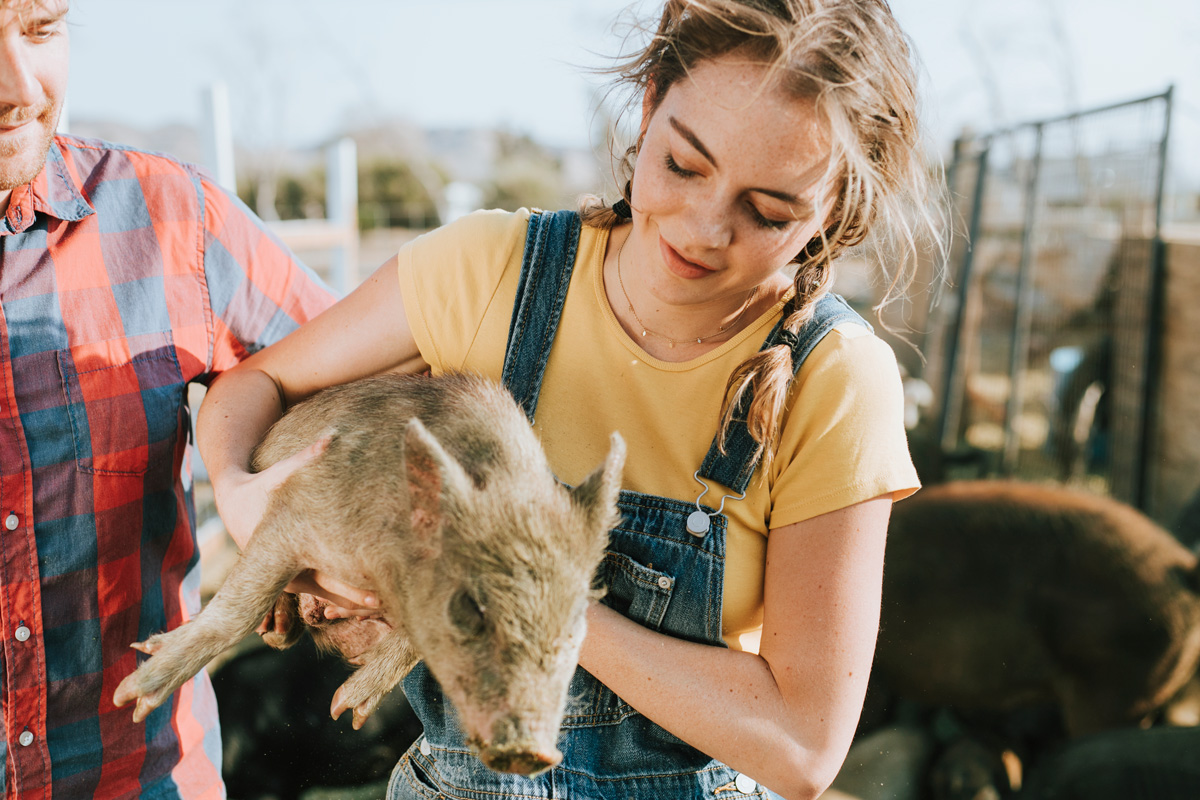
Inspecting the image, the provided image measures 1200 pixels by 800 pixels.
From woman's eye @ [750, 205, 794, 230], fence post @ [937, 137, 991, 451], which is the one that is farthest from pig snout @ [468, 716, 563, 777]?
fence post @ [937, 137, 991, 451]

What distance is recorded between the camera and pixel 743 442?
6.64 feet

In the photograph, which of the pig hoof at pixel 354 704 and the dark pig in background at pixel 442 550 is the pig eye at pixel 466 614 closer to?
the dark pig in background at pixel 442 550

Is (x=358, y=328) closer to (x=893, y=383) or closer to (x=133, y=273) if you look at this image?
(x=133, y=273)

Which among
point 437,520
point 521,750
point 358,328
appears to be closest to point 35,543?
point 358,328

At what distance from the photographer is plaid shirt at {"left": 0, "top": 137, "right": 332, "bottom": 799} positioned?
2145 millimetres

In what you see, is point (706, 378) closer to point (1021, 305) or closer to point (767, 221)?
point (767, 221)

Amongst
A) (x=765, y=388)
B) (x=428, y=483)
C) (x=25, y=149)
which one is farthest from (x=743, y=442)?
(x=25, y=149)

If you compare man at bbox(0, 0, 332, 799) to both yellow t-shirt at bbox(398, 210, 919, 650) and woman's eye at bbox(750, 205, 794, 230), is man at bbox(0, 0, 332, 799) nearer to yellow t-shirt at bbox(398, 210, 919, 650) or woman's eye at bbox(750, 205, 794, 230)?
yellow t-shirt at bbox(398, 210, 919, 650)

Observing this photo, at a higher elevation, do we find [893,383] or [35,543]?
[893,383]

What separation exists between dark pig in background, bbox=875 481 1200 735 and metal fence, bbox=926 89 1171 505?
10.5 feet

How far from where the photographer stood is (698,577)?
2.03 metres

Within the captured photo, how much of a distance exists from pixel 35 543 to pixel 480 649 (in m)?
1.36

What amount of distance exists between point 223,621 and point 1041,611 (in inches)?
218

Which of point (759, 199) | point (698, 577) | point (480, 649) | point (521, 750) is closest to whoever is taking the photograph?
point (521, 750)
